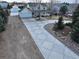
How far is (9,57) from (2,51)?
0.65 meters

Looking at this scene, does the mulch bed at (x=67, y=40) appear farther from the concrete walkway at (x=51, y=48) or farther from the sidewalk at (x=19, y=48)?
the sidewalk at (x=19, y=48)

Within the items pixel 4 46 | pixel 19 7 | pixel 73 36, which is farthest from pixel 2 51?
pixel 19 7

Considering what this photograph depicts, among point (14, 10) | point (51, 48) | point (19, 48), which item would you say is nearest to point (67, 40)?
point (51, 48)

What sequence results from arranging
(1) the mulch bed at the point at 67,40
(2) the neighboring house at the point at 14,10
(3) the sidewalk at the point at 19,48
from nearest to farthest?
(3) the sidewalk at the point at 19,48 → (1) the mulch bed at the point at 67,40 → (2) the neighboring house at the point at 14,10

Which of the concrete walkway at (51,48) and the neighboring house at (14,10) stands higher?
the concrete walkway at (51,48)

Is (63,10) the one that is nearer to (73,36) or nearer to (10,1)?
(10,1)

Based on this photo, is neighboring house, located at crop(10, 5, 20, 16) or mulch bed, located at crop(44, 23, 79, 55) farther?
neighboring house, located at crop(10, 5, 20, 16)

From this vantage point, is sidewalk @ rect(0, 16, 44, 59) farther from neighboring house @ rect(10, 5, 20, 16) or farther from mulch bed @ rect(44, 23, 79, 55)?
neighboring house @ rect(10, 5, 20, 16)

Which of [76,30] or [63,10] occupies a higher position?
[76,30]

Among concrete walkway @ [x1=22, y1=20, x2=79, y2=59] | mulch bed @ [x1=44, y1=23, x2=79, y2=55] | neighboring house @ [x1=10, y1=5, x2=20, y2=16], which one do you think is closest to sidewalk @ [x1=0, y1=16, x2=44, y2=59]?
concrete walkway @ [x1=22, y1=20, x2=79, y2=59]

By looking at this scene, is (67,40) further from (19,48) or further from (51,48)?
(19,48)

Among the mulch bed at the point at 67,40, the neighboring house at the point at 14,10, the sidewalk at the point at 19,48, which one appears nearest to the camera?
the sidewalk at the point at 19,48

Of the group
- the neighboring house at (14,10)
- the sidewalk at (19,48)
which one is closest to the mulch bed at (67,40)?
the sidewalk at (19,48)

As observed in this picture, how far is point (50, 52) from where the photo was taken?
223 inches
